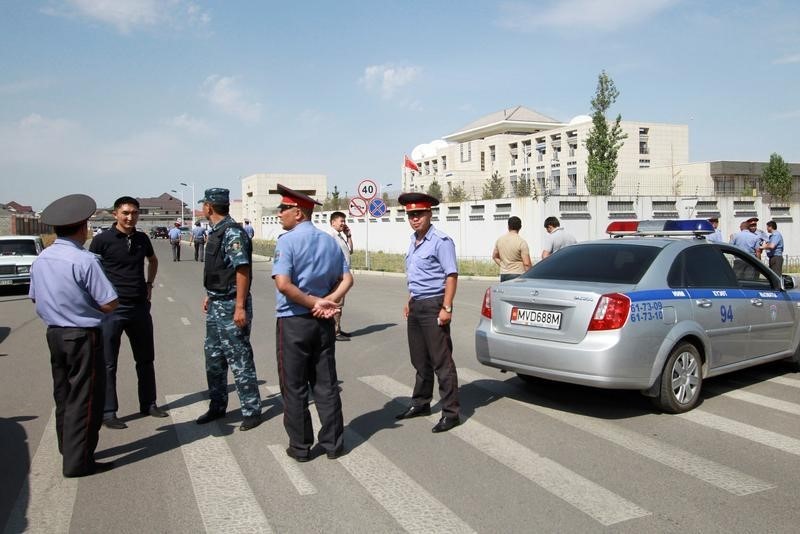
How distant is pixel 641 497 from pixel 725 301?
3138mm

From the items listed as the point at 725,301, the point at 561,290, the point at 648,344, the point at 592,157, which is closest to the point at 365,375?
the point at 561,290

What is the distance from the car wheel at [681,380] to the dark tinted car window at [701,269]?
2.03 ft

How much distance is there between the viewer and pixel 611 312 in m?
5.84

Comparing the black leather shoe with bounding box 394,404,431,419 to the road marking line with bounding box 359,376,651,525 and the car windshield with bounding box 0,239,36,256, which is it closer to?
the road marking line with bounding box 359,376,651,525

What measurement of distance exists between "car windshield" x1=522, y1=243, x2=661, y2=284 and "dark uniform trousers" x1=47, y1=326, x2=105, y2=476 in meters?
4.08

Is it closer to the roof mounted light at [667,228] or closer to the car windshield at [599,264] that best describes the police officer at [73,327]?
the car windshield at [599,264]

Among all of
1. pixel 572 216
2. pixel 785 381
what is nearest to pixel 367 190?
pixel 572 216

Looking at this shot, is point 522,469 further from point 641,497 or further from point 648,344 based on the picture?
point 648,344

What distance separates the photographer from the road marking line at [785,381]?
7.47 m


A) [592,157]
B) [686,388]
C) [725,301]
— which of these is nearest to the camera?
[686,388]

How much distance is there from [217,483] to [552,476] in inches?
87.7

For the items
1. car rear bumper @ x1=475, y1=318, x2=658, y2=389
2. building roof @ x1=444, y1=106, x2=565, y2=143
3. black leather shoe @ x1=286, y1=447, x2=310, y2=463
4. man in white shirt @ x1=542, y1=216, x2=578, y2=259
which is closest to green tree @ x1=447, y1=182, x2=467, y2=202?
man in white shirt @ x1=542, y1=216, x2=578, y2=259

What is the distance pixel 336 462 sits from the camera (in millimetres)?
5059

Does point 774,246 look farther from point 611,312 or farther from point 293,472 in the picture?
point 293,472
